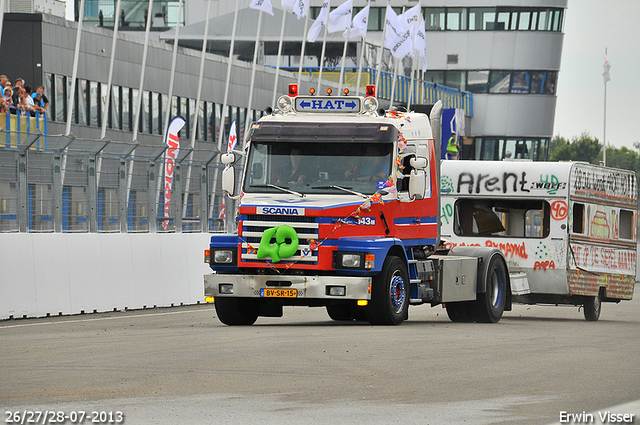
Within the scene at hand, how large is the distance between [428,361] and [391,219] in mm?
4883

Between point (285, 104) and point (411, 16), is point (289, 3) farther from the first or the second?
point (285, 104)

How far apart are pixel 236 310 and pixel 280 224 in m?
1.61

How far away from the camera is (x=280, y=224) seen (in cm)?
1623

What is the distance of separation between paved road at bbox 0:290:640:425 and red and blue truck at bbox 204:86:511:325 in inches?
21.5

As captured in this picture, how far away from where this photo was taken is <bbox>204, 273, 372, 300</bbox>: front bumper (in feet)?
52.4

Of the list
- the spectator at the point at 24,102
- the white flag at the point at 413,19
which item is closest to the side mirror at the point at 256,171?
the spectator at the point at 24,102

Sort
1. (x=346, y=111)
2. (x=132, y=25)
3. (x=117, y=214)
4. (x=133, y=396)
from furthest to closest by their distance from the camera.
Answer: (x=132, y=25)
(x=117, y=214)
(x=346, y=111)
(x=133, y=396)

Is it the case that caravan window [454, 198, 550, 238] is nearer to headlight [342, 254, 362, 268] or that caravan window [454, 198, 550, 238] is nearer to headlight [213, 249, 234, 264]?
headlight [342, 254, 362, 268]

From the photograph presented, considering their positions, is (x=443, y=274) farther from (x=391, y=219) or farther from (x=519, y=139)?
(x=519, y=139)

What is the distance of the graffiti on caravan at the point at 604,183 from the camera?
2150 centimetres

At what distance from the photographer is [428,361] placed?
12086 millimetres

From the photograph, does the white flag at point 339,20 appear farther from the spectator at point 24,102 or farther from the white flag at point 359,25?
the spectator at point 24,102

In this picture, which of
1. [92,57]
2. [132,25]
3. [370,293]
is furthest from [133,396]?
[132,25]

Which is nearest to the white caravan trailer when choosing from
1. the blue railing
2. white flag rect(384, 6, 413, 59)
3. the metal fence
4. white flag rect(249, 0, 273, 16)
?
the metal fence
